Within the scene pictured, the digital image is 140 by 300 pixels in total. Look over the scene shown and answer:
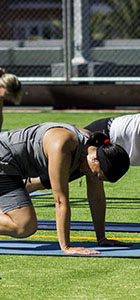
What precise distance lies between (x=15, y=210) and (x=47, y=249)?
38 cm

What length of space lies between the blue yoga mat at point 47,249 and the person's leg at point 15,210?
0.13m

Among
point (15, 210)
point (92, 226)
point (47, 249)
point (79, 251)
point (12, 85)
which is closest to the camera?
point (79, 251)

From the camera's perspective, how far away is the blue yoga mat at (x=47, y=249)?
15.8 ft

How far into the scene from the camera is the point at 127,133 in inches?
222

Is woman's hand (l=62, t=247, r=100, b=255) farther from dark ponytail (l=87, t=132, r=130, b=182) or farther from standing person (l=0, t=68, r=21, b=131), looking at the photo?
standing person (l=0, t=68, r=21, b=131)

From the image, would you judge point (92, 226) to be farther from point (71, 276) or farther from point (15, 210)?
point (71, 276)

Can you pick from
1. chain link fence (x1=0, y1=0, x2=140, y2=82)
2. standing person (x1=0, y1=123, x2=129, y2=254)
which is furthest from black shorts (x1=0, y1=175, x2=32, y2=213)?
chain link fence (x1=0, y1=0, x2=140, y2=82)

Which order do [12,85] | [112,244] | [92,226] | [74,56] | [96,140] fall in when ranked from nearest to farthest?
1. [96,140]
2. [112,244]
3. [92,226]
4. [12,85]
5. [74,56]

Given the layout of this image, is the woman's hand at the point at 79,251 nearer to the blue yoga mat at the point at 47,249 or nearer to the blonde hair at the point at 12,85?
the blue yoga mat at the point at 47,249

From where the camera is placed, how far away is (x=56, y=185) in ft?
15.1

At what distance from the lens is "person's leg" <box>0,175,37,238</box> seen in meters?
4.81

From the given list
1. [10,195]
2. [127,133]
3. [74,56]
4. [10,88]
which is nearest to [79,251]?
[10,195]

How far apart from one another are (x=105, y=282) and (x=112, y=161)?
788mm

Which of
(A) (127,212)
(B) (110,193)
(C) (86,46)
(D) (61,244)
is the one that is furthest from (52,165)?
(C) (86,46)
